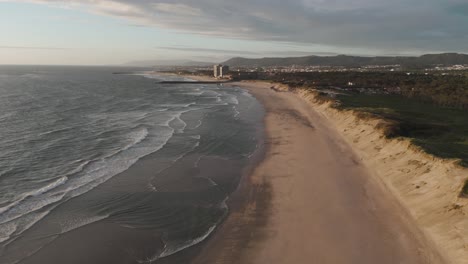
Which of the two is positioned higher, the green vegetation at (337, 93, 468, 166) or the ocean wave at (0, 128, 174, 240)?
the green vegetation at (337, 93, 468, 166)

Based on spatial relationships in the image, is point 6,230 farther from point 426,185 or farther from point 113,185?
point 426,185

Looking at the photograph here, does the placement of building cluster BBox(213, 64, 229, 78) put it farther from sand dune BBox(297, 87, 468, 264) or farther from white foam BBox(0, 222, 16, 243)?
white foam BBox(0, 222, 16, 243)

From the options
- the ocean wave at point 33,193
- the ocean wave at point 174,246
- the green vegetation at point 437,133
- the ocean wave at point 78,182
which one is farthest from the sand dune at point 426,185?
the ocean wave at point 33,193

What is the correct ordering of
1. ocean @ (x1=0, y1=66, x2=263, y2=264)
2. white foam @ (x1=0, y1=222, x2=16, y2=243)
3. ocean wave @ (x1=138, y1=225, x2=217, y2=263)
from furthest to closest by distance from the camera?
white foam @ (x1=0, y1=222, x2=16, y2=243) → ocean @ (x1=0, y1=66, x2=263, y2=264) → ocean wave @ (x1=138, y1=225, x2=217, y2=263)

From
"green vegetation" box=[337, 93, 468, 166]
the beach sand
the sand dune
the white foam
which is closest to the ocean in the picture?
the white foam

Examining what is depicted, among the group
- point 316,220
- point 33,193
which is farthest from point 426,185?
point 33,193
